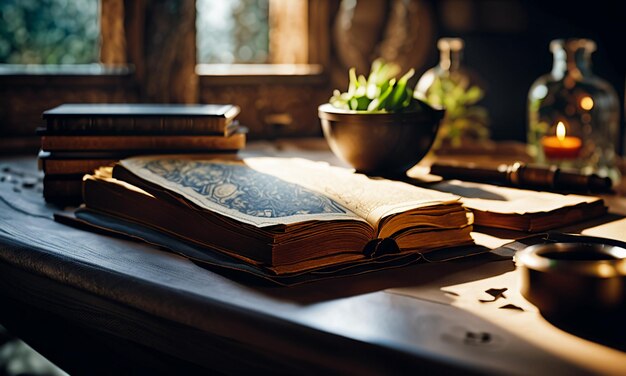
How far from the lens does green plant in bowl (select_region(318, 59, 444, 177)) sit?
4.56 feet

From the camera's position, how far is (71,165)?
4.63ft

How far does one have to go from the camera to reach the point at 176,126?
1.44m

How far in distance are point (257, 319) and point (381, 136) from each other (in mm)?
694

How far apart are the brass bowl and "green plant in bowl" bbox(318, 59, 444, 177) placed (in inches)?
24.8

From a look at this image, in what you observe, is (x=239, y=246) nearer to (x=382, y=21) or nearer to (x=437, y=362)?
(x=437, y=362)

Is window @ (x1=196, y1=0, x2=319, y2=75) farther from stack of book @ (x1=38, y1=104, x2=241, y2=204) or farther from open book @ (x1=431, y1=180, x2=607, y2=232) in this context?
open book @ (x1=431, y1=180, x2=607, y2=232)

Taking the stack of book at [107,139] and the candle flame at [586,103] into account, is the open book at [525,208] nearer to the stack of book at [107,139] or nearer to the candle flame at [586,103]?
the stack of book at [107,139]

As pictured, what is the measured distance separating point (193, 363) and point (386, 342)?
0.82 feet

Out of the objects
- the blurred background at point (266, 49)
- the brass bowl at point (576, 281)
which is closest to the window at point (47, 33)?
the blurred background at point (266, 49)

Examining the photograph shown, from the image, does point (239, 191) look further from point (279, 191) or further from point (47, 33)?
point (47, 33)

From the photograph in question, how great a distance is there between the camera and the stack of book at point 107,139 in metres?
1.41

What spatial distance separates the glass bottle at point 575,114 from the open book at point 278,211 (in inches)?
41.0

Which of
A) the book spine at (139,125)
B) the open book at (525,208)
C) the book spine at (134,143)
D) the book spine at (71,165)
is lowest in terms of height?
the open book at (525,208)

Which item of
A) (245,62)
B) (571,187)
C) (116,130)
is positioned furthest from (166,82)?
(571,187)
